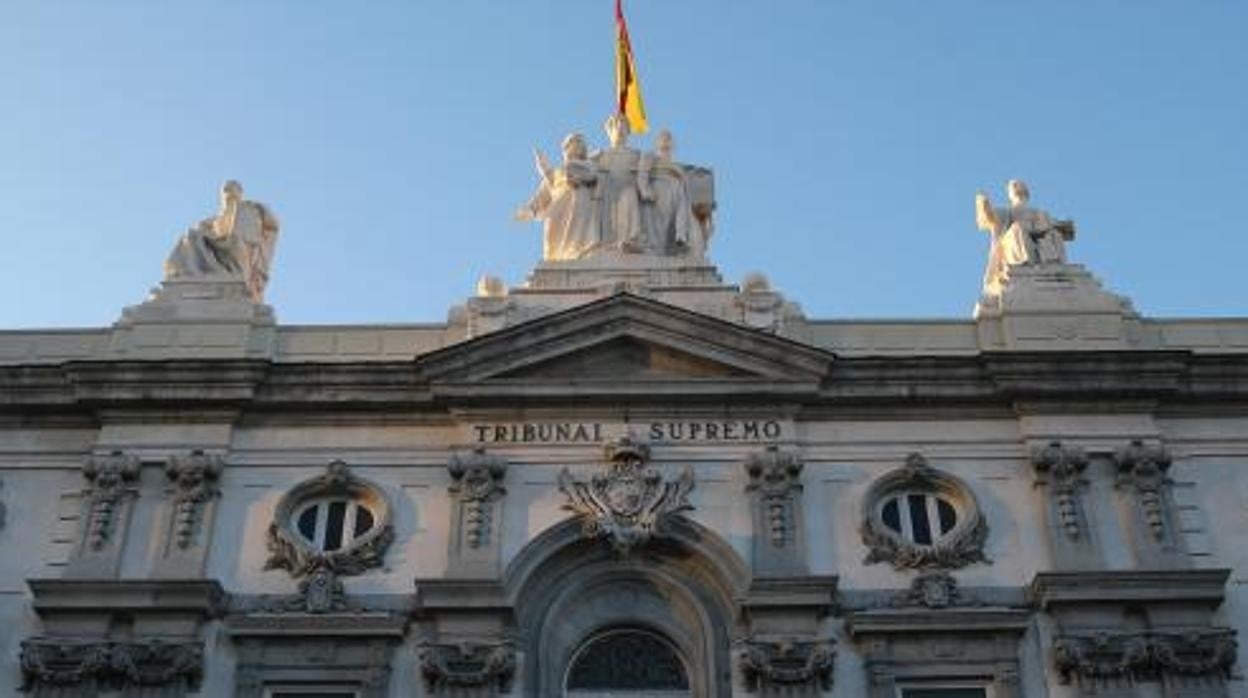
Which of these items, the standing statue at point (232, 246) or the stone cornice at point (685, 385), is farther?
the standing statue at point (232, 246)

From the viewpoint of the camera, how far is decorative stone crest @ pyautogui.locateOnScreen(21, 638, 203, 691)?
68.8ft

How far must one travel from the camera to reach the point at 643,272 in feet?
84.8

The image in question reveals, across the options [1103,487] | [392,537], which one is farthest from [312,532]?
[1103,487]

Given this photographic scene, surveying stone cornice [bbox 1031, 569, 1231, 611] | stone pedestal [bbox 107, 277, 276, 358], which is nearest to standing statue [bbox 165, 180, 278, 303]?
stone pedestal [bbox 107, 277, 276, 358]

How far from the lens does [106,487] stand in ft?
75.4

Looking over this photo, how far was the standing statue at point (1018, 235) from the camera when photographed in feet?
84.0

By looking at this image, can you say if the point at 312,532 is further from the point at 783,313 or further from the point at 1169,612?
the point at 1169,612

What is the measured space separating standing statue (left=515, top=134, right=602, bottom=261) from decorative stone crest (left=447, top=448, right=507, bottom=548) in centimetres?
468

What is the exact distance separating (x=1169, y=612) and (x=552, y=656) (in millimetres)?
7969

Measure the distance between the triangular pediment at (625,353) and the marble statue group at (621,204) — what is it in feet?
7.96

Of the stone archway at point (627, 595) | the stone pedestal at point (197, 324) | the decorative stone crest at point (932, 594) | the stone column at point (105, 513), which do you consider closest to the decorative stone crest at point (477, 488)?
the stone archway at point (627, 595)

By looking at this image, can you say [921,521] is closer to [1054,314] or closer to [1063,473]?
[1063,473]

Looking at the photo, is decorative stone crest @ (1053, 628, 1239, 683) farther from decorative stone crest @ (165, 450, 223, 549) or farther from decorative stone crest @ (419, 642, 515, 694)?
decorative stone crest @ (165, 450, 223, 549)

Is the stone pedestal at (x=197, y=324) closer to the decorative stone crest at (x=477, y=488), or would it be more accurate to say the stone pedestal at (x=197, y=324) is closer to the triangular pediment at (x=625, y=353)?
the triangular pediment at (x=625, y=353)
